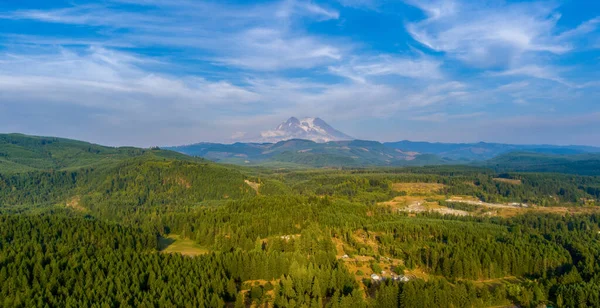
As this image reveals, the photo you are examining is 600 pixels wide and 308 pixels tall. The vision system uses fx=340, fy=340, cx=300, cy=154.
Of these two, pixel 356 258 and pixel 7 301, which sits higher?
pixel 7 301

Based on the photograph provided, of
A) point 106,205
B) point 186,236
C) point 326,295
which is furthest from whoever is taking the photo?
point 106,205

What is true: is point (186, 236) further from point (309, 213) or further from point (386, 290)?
point (386, 290)

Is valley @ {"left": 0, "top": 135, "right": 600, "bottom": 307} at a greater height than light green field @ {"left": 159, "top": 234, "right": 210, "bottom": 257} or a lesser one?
greater

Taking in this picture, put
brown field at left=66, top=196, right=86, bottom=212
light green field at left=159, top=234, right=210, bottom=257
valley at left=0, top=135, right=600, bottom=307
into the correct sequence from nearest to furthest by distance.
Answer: valley at left=0, top=135, right=600, bottom=307
light green field at left=159, top=234, right=210, bottom=257
brown field at left=66, top=196, right=86, bottom=212

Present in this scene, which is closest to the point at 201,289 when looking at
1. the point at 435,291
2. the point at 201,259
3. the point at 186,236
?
the point at 201,259

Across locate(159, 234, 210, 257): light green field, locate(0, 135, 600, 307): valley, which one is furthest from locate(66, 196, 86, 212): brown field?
locate(159, 234, 210, 257): light green field

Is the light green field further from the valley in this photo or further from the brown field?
the brown field

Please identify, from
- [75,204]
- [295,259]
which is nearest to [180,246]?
[295,259]

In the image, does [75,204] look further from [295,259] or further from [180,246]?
[295,259]

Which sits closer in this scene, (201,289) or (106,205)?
(201,289)

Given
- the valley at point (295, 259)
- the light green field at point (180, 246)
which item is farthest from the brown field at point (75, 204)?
the light green field at point (180, 246)
